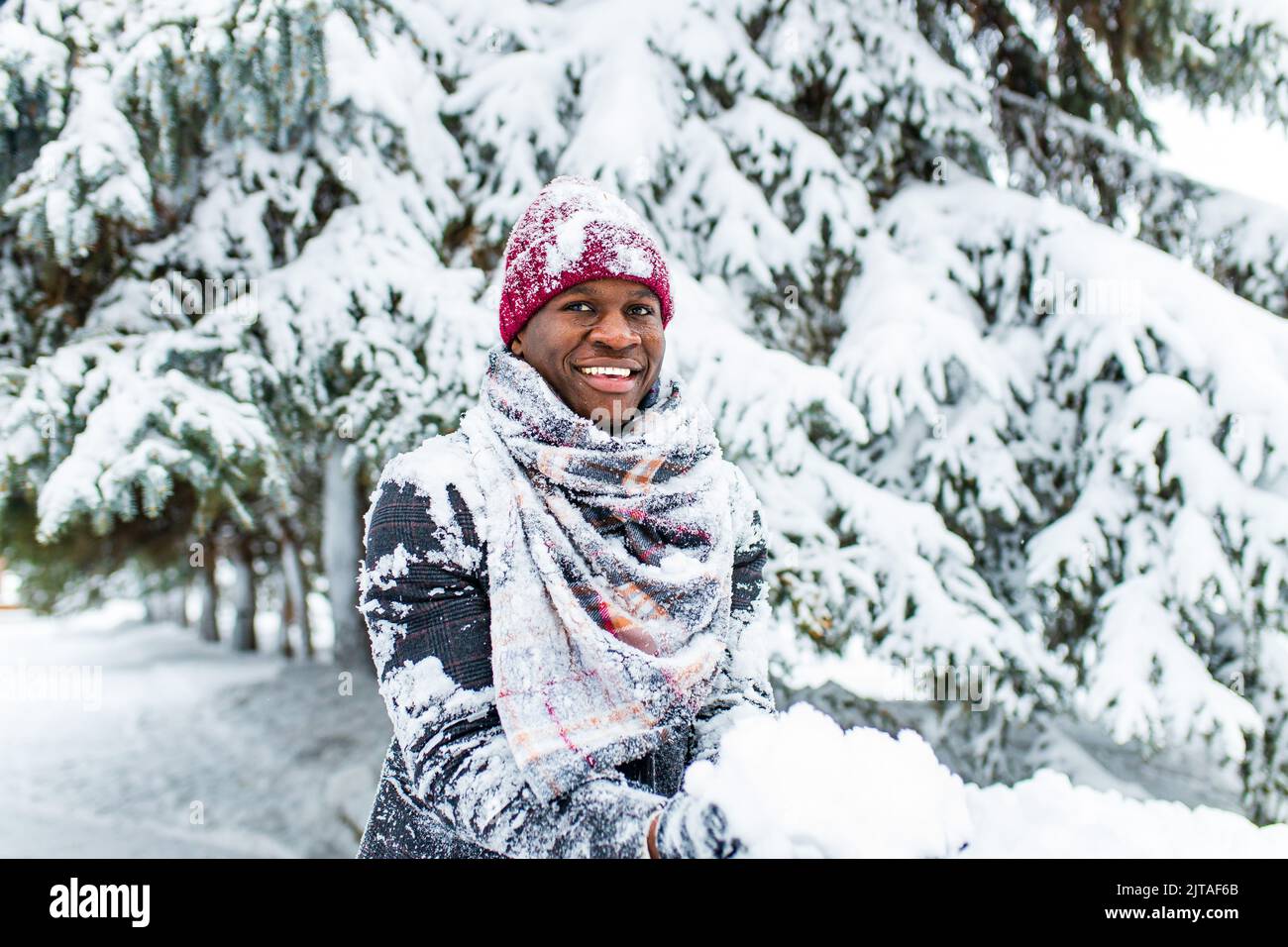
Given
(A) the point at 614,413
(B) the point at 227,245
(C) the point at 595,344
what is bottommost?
(A) the point at 614,413

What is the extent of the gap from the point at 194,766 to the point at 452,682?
310 inches

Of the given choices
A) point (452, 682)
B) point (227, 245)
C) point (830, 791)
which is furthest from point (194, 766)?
point (830, 791)

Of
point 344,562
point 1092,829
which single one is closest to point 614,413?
point 1092,829

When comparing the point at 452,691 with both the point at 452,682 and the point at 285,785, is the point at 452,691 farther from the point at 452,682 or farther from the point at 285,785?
the point at 285,785

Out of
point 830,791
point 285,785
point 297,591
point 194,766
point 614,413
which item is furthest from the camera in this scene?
point 297,591

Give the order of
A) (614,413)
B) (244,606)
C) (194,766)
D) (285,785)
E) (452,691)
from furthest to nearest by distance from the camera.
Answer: (244,606), (194,766), (285,785), (614,413), (452,691)

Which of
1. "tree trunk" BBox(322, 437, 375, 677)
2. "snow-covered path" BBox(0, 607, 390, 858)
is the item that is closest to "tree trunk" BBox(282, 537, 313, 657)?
"snow-covered path" BBox(0, 607, 390, 858)

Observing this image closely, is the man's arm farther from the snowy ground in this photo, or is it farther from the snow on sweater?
the snowy ground

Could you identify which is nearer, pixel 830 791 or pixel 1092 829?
pixel 830 791

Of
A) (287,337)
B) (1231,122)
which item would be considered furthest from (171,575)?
(1231,122)

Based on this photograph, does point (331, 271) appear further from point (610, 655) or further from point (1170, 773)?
point (1170, 773)

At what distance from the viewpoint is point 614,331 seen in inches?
66.8

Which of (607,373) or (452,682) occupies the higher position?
(607,373)

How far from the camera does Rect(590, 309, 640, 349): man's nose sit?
1689mm
